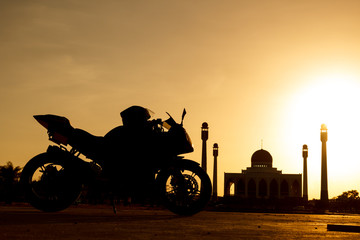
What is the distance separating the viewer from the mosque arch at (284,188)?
339 ft

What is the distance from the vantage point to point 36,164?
10.5 metres

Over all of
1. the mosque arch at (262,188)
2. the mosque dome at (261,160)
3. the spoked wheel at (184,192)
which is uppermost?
the mosque dome at (261,160)

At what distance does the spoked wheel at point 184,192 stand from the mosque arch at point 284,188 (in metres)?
95.4

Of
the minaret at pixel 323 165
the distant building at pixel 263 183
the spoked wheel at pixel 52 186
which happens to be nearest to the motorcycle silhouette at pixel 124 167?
the spoked wheel at pixel 52 186

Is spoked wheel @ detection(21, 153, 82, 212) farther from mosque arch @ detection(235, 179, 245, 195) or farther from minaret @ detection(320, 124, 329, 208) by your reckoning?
mosque arch @ detection(235, 179, 245, 195)

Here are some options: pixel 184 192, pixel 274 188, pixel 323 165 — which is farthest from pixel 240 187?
pixel 184 192

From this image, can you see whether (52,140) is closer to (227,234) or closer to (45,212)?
(45,212)

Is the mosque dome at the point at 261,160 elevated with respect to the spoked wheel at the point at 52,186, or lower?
elevated

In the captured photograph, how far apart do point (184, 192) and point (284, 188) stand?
96257 mm

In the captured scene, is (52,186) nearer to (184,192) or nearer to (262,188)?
(184,192)

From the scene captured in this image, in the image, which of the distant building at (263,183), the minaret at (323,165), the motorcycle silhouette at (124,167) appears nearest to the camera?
the motorcycle silhouette at (124,167)

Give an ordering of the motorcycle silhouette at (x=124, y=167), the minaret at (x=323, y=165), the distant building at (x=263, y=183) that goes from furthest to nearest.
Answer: the distant building at (x=263, y=183) → the minaret at (x=323, y=165) → the motorcycle silhouette at (x=124, y=167)

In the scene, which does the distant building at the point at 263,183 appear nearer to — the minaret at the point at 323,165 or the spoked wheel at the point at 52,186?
the minaret at the point at 323,165

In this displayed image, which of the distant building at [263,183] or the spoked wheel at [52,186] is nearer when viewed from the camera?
the spoked wheel at [52,186]
